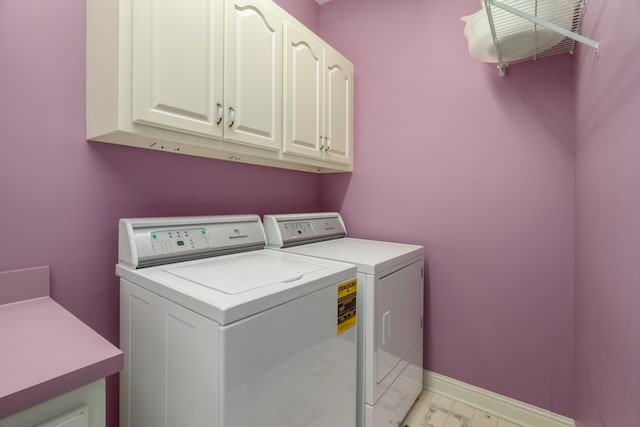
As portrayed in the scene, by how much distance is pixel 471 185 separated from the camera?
1.84 m

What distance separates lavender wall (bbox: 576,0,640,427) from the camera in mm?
779

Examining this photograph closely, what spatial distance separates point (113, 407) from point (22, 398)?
98cm

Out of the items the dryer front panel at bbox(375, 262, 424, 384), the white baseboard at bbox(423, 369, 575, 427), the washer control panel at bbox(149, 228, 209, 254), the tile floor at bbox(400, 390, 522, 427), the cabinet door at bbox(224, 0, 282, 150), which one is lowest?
the tile floor at bbox(400, 390, 522, 427)

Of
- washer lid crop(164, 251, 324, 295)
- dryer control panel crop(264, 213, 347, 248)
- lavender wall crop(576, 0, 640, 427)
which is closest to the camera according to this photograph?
lavender wall crop(576, 0, 640, 427)

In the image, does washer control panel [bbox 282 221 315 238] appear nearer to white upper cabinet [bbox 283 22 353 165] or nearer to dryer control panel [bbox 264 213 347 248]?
dryer control panel [bbox 264 213 347 248]

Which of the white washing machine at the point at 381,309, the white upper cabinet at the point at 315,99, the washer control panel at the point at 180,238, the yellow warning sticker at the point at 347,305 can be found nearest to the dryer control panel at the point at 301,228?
the white washing machine at the point at 381,309

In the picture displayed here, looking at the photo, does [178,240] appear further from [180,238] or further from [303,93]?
[303,93]

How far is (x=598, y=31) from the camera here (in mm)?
1081

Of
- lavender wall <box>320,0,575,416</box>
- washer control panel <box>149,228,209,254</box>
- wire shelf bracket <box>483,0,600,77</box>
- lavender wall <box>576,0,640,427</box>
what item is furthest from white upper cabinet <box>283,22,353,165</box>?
lavender wall <box>576,0,640,427</box>

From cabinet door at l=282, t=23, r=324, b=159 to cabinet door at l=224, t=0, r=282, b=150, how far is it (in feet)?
0.20

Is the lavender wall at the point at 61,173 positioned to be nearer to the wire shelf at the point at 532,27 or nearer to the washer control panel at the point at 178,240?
the washer control panel at the point at 178,240

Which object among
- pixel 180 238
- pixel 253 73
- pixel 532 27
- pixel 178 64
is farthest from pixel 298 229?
pixel 532 27

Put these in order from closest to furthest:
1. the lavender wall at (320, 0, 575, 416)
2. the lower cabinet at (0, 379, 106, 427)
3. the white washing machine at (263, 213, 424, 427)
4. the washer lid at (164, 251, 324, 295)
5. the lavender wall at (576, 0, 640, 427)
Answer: the lower cabinet at (0, 379, 106, 427) < the lavender wall at (576, 0, 640, 427) < the washer lid at (164, 251, 324, 295) < the white washing machine at (263, 213, 424, 427) < the lavender wall at (320, 0, 575, 416)

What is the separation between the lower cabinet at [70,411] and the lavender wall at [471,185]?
1797 mm
